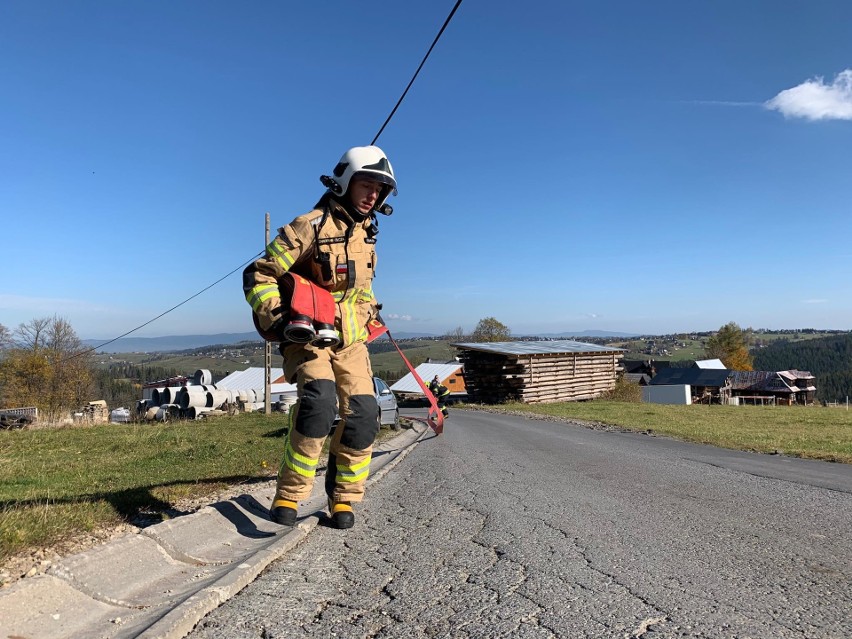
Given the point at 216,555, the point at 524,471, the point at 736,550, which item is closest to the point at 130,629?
the point at 216,555

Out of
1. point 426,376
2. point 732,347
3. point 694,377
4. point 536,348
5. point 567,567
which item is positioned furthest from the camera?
point 732,347

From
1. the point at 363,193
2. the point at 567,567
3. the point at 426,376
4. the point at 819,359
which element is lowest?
the point at 819,359

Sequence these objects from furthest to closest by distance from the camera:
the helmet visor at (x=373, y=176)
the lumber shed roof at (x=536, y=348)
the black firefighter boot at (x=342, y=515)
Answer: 1. the lumber shed roof at (x=536, y=348)
2. the helmet visor at (x=373, y=176)
3. the black firefighter boot at (x=342, y=515)

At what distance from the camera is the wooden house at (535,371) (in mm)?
33875

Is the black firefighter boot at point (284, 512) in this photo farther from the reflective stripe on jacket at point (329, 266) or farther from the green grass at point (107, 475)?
the reflective stripe on jacket at point (329, 266)

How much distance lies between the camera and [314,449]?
3.53 meters

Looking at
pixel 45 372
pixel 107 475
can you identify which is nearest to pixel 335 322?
pixel 107 475

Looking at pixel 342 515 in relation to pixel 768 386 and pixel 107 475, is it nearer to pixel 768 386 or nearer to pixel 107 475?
pixel 107 475

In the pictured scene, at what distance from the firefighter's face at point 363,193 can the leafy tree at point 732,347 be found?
103 m

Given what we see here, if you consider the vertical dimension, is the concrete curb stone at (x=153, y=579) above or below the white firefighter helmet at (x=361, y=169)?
below

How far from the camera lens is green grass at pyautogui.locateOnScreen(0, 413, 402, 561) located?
10.8 feet

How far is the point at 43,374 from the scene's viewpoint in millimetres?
55875

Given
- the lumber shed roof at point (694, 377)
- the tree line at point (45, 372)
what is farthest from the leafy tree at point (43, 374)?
the lumber shed roof at point (694, 377)

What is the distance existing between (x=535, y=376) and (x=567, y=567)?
31979 millimetres
